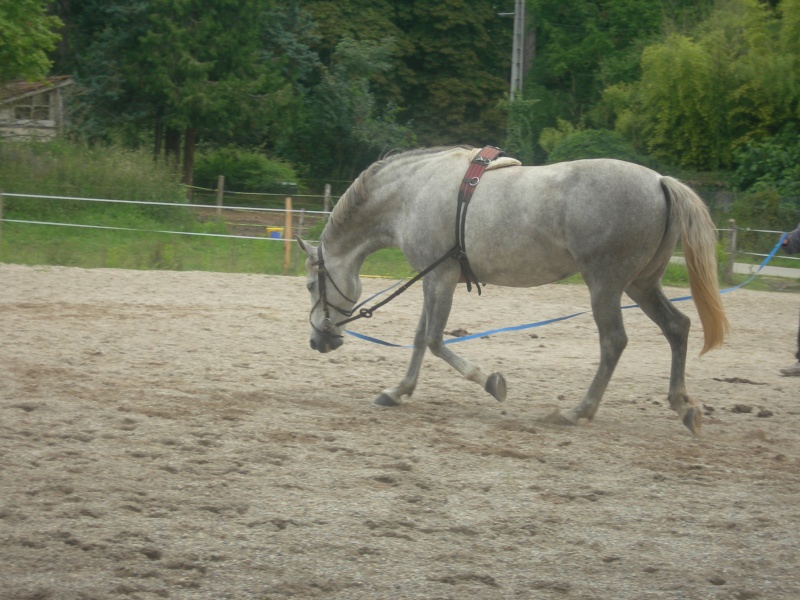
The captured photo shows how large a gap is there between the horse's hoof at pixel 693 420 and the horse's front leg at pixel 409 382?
5.61 ft

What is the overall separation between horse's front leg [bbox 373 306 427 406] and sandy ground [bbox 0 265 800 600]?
151 mm

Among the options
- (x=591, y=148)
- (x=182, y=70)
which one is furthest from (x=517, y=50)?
(x=182, y=70)

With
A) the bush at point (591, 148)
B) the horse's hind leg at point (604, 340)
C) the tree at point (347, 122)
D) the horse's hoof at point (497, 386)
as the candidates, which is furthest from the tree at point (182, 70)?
Result: the horse's hind leg at point (604, 340)

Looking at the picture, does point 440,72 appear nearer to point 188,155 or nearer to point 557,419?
point 188,155

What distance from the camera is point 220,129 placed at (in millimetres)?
27812

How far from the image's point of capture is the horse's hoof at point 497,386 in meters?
6.00

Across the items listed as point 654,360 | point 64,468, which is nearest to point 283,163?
point 654,360

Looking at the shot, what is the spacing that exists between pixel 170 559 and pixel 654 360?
227 inches

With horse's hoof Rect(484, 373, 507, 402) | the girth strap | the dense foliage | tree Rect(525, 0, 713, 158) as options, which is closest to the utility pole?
the dense foliage

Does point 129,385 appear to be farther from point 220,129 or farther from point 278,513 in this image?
point 220,129

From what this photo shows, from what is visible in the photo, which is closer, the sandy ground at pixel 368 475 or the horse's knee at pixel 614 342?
the sandy ground at pixel 368 475

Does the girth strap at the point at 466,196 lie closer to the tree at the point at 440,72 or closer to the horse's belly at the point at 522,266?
the horse's belly at the point at 522,266

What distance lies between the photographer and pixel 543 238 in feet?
19.0

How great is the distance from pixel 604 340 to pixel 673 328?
1.66ft
